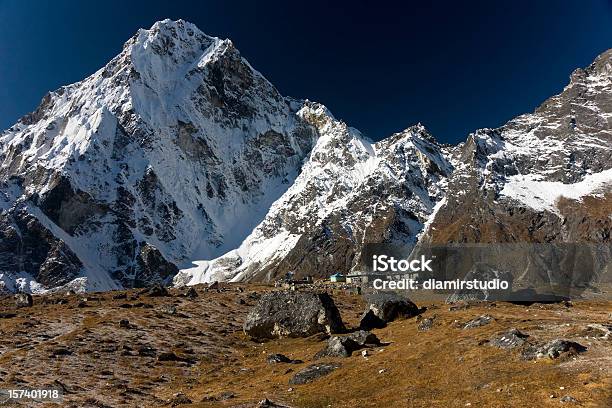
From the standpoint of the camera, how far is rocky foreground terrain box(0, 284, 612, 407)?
30781 millimetres

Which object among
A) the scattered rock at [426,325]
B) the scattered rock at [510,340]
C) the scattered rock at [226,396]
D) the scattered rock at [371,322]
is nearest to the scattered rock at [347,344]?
the scattered rock at [426,325]

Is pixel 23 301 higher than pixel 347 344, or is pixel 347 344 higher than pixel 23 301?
pixel 23 301

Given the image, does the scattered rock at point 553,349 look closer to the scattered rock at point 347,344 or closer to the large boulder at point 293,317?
the scattered rock at point 347,344

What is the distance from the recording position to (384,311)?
211 feet

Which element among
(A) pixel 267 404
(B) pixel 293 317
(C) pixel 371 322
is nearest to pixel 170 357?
(B) pixel 293 317

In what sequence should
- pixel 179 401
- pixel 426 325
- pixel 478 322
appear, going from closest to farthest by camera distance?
pixel 179 401, pixel 478 322, pixel 426 325

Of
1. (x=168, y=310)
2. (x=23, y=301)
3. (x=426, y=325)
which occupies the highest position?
(x=23, y=301)

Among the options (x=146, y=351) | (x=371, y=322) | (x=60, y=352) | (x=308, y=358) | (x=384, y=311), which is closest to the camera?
(x=308, y=358)

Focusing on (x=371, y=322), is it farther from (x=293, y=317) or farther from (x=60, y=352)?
(x=60, y=352)

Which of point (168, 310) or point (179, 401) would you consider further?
point (168, 310)

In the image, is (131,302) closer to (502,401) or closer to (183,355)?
(183,355)

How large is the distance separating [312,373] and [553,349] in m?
16.8

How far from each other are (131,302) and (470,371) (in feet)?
219

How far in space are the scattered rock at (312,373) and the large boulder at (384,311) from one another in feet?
72.2
